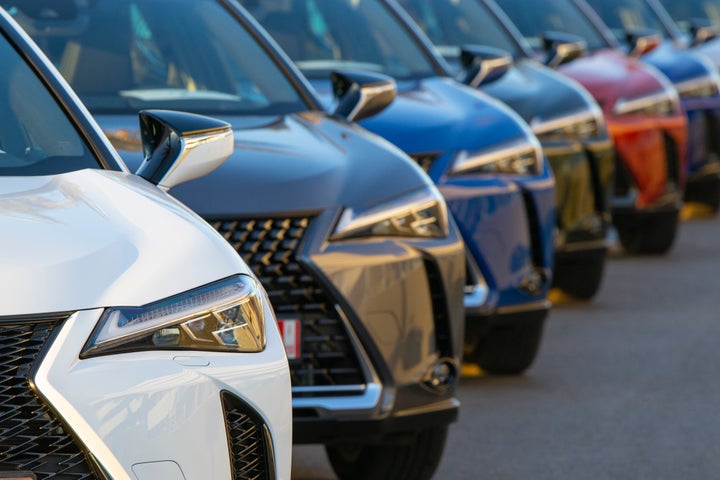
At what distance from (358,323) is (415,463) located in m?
0.61

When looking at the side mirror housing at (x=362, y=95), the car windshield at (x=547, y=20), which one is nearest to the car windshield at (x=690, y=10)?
the car windshield at (x=547, y=20)

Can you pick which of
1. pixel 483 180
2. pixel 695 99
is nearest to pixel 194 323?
pixel 483 180

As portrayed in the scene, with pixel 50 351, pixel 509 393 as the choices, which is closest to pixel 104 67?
pixel 509 393

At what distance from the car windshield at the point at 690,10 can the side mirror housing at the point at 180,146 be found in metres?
15.6

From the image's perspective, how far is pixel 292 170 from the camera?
547 centimetres

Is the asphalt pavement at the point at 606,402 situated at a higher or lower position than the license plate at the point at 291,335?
lower

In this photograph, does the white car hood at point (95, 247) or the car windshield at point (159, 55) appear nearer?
the white car hood at point (95, 247)

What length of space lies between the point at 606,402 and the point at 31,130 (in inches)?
141

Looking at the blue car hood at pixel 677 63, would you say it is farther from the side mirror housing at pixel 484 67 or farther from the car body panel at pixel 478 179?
the car body panel at pixel 478 179

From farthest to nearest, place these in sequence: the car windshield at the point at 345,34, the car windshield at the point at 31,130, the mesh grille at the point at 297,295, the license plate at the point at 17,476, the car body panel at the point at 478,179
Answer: the car windshield at the point at 345,34 < the car body panel at the point at 478,179 < the mesh grille at the point at 297,295 < the car windshield at the point at 31,130 < the license plate at the point at 17,476

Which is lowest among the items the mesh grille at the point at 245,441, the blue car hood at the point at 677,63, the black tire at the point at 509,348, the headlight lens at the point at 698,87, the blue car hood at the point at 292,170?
the headlight lens at the point at 698,87

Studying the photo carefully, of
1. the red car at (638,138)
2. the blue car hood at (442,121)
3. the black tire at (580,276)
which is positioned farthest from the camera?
the red car at (638,138)

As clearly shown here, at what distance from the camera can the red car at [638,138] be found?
11.5m

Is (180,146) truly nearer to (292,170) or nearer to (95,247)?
(95,247)
